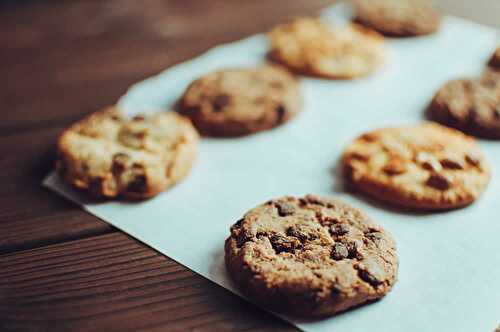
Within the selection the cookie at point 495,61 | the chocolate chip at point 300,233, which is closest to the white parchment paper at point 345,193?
the cookie at point 495,61

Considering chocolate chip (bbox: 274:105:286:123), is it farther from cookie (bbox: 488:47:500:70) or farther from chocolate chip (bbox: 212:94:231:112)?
cookie (bbox: 488:47:500:70)

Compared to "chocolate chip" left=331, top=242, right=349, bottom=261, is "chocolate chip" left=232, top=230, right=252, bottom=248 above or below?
below

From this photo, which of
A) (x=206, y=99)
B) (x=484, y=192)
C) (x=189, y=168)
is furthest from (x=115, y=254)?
(x=484, y=192)

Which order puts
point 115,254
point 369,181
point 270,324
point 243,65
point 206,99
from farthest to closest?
point 243,65, point 206,99, point 369,181, point 115,254, point 270,324

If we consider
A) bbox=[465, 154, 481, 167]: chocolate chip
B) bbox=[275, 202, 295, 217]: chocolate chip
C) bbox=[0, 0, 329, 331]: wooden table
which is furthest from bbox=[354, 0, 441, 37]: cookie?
bbox=[275, 202, 295, 217]: chocolate chip

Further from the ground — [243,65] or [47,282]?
[243,65]

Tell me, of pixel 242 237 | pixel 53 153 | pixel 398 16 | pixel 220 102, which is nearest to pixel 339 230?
pixel 242 237

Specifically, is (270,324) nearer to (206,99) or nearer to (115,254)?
(115,254)
